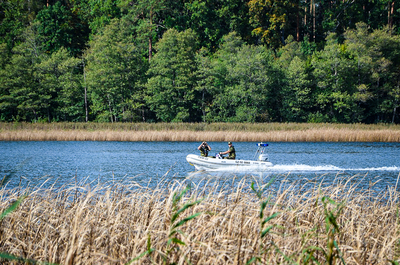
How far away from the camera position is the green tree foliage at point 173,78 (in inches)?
1940

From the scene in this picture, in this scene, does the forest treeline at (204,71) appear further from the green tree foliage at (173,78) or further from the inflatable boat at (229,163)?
the inflatable boat at (229,163)

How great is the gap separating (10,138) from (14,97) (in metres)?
16.0

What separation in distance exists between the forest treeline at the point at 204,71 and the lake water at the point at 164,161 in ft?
47.5

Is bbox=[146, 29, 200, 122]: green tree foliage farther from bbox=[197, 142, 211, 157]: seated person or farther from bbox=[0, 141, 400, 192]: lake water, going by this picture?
bbox=[197, 142, 211, 157]: seated person

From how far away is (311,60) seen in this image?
52.5 metres

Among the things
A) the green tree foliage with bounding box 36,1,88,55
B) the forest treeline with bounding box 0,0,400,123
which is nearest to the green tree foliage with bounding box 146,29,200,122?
the forest treeline with bounding box 0,0,400,123

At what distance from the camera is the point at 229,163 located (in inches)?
778

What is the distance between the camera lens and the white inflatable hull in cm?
1938

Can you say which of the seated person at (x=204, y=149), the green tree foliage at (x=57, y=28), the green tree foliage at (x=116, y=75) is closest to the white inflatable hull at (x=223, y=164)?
the seated person at (x=204, y=149)

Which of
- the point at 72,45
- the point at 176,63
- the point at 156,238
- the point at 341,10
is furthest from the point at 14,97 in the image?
the point at 156,238

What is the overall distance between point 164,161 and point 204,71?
26.6 meters

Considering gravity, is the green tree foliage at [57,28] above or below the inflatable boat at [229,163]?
above

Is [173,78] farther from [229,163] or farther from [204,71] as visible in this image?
[229,163]

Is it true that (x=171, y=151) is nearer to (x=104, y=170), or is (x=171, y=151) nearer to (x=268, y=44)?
(x=104, y=170)
